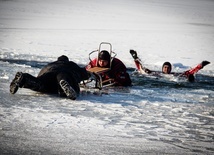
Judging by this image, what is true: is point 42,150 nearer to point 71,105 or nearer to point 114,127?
point 114,127

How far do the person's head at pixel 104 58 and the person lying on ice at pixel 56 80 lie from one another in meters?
1.38

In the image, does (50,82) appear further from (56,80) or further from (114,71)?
(114,71)

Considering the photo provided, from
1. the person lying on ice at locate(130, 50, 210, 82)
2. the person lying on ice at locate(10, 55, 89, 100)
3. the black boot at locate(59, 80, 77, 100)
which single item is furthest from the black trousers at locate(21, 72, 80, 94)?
the person lying on ice at locate(130, 50, 210, 82)

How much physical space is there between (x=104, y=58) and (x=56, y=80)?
214 cm

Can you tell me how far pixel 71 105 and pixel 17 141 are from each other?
190cm

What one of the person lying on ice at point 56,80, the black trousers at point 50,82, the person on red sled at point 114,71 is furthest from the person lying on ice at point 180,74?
the black trousers at point 50,82

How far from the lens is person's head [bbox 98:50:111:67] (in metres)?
8.27

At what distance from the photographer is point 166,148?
13.5 feet

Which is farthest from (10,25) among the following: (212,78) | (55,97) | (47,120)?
(47,120)

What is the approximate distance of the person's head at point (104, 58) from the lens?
8.27 meters

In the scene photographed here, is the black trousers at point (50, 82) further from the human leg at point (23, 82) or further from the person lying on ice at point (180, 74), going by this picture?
the person lying on ice at point (180, 74)

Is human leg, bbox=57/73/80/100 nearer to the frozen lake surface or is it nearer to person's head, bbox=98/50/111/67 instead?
the frozen lake surface

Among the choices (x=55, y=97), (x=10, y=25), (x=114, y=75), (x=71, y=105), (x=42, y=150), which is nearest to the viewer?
(x=42, y=150)

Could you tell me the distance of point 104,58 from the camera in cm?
829
